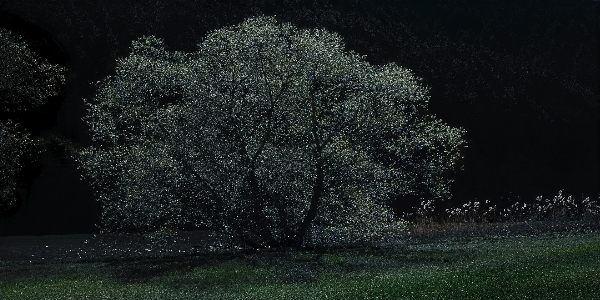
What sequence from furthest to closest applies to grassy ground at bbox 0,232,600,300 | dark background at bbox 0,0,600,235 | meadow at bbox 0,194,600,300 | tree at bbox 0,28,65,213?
1. dark background at bbox 0,0,600,235
2. tree at bbox 0,28,65,213
3. meadow at bbox 0,194,600,300
4. grassy ground at bbox 0,232,600,300

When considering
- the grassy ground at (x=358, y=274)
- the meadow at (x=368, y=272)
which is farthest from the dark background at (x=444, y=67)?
the grassy ground at (x=358, y=274)

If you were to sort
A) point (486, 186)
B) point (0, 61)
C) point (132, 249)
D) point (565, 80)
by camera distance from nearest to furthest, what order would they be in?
1. point (0, 61)
2. point (132, 249)
3. point (486, 186)
4. point (565, 80)

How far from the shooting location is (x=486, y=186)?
123ft

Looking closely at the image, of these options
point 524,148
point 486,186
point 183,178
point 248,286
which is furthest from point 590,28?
point 248,286

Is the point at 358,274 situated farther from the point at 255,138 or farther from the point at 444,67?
the point at 444,67

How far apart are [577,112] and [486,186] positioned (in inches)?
405

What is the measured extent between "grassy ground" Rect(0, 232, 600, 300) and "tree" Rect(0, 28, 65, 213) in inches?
128

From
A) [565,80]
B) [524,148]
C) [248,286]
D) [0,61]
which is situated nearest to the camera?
[248,286]

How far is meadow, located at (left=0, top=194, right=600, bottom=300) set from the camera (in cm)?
1546

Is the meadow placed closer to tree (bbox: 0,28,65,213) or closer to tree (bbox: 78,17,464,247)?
tree (bbox: 78,17,464,247)

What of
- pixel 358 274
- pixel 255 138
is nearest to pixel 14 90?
pixel 255 138

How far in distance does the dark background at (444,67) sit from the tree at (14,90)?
305 cm

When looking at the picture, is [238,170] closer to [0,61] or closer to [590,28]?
[0,61]

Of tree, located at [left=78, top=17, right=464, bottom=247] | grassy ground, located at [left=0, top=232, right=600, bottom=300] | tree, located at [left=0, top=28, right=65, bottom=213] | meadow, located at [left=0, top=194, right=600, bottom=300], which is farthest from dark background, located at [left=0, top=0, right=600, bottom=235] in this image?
grassy ground, located at [left=0, top=232, right=600, bottom=300]
